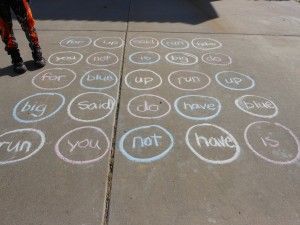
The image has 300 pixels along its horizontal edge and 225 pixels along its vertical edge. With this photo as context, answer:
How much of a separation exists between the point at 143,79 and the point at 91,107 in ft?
2.93

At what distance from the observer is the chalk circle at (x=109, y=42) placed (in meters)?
5.11

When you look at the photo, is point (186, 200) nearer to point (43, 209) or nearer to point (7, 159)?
point (43, 209)

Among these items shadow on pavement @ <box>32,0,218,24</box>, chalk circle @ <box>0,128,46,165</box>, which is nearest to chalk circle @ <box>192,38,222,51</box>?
shadow on pavement @ <box>32,0,218,24</box>

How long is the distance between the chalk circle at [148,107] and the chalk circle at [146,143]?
225mm

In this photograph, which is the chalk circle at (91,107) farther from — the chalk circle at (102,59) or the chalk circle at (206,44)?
the chalk circle at (206,44)

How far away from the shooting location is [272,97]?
12.6 feet

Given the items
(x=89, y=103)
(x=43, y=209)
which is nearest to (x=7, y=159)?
(x=43, y=209)

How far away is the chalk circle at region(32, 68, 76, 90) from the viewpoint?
156 inches

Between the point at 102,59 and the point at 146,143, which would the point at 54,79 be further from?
the point at 146,143

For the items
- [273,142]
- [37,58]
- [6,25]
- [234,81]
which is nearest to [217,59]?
[234,81]

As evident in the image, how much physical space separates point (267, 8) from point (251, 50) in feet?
9.98

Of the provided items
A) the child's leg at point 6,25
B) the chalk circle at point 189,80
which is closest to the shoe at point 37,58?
the child's leg at point 6,25

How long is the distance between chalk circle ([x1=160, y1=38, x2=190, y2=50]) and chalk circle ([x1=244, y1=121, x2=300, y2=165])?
2.22 m

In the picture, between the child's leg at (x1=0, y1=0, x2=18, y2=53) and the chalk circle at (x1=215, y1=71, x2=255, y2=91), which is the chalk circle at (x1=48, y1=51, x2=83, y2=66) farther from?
the chalk circle at (x1=215, y1=71, x2=255, y2=91)
